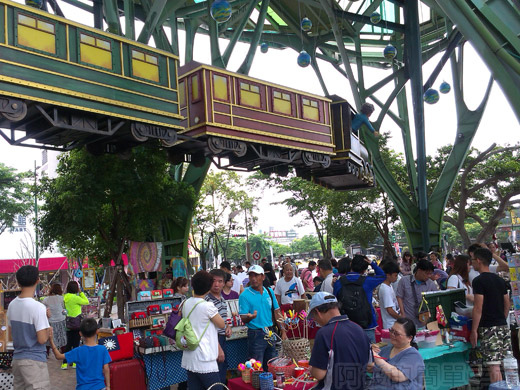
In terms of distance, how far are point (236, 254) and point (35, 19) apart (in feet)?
280

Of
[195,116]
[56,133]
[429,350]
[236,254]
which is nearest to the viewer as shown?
[429,350]

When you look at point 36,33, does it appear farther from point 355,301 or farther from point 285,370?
point 285,370

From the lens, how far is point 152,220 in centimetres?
1656

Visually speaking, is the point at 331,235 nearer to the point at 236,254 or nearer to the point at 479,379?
the point at 479,379

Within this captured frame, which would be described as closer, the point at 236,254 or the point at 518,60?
the point at 518,60

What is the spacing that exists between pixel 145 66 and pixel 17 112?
3.42 m

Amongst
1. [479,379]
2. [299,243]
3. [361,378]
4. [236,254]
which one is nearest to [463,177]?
[479,379]

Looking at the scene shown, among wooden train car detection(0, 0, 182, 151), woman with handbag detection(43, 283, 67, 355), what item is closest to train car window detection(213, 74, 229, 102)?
wooden train car detection(0, 0, 182, 151)

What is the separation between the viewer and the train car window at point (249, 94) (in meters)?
13.8

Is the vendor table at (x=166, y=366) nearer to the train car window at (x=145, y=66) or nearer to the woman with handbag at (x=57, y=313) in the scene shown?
the woman with handbag at (x=57, y=313)

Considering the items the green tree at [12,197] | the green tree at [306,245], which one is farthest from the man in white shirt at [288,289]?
the green tree at [306,245]

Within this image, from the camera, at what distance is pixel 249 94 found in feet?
45.8

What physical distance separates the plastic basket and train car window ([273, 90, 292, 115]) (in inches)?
352

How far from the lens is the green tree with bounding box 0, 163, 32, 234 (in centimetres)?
3872
